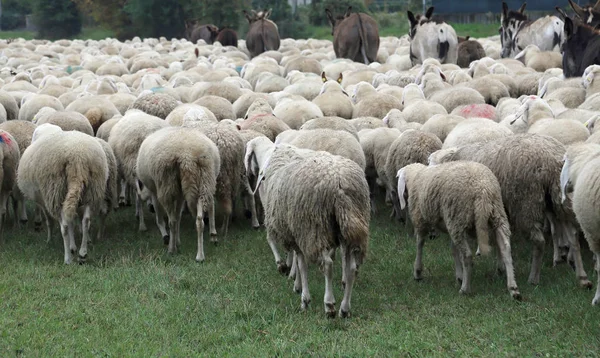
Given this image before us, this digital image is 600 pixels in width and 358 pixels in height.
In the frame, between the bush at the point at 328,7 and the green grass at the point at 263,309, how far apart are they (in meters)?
31.3

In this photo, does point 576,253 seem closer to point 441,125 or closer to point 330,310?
point 330,310

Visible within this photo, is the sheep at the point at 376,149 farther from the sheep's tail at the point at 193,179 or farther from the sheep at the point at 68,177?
the sheep at the point at 68,177

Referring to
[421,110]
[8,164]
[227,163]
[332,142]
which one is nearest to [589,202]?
[332,142]

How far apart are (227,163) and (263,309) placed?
8.41 feet

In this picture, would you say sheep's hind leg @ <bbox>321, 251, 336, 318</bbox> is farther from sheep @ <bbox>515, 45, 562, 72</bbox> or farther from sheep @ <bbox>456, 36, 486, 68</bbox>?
sheep @ <bbox>456, 36, 486, 68</bbox>

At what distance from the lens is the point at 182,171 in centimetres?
767

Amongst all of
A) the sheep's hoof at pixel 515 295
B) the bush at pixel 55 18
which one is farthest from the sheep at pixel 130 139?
the bush at pixel 55 18

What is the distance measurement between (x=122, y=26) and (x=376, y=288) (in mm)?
38494

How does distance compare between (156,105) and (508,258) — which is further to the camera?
(156,105)

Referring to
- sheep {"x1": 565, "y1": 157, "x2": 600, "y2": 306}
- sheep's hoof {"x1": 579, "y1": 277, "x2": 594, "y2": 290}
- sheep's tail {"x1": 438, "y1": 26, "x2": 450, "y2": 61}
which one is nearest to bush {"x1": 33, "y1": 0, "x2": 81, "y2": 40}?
sheep's tail {"x1": 438, "y1": 26, "x2": 450, "y2": 61}

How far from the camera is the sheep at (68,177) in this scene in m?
7.62

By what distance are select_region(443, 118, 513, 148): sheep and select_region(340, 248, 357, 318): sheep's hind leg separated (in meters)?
2.64

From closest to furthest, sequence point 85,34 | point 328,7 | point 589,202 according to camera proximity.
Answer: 1. point 589,202
2. point 328,7
3. point 85,34

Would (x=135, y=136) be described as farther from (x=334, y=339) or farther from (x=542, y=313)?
(x=542, y=313)
